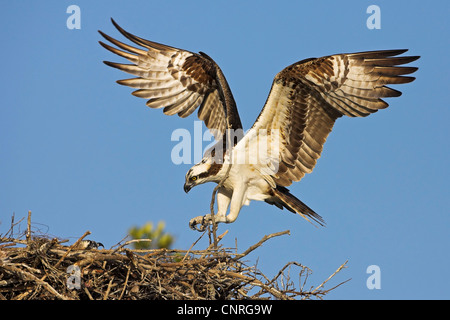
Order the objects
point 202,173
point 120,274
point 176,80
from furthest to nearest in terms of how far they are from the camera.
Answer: point 176,80 → point 202,173 → point 120,274

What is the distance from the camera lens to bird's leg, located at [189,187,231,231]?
8.51 meters

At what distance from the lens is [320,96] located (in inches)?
341

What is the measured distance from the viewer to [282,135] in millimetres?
8820

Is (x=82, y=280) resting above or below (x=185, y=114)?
below

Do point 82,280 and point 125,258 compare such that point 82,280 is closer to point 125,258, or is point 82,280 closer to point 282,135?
point 125,258

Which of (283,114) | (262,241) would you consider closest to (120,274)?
(262,241)

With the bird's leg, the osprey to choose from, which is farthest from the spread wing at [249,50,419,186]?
the bird's leg

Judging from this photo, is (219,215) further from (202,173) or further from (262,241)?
(262,241)

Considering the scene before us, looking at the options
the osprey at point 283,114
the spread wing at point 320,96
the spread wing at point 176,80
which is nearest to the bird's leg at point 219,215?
the osprey at point 283,114

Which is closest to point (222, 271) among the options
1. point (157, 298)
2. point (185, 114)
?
point (157, 298)

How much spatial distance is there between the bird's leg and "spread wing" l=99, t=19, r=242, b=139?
1183mm

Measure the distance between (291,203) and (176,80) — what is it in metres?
2.59
